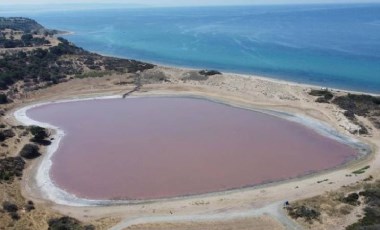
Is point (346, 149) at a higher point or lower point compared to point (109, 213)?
higher

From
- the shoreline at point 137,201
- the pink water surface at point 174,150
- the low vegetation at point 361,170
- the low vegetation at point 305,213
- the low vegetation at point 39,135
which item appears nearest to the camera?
the low vegetation at point 305,213

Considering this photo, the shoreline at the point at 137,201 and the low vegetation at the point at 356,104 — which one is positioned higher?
the low vegetation at the point at 356,104

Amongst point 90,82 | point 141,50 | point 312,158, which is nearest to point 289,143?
point 312,158

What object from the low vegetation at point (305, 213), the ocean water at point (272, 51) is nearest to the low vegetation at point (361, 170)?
the low vegetation at point (305, 213)

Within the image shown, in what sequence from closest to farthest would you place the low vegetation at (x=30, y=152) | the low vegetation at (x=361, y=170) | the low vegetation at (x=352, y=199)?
1. the low vegetation at (x=352, y=199)
2. the low vegetation at (x=361, y=170)
3. the low vegetation at (x=30, y=152)

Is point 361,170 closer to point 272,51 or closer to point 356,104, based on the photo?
point 356,104

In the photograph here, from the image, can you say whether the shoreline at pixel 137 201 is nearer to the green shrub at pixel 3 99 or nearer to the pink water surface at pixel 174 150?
the pink water surface at pixel 174 150

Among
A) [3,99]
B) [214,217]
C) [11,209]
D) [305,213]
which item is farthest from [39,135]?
[305,213]

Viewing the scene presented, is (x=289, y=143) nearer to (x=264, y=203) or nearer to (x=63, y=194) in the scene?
(x=264, y=203)
